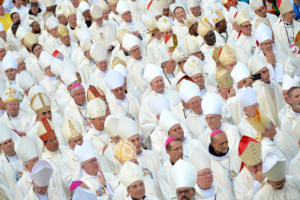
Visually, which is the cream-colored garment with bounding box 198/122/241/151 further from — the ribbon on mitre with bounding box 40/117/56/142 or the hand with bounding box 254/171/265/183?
the ribbon on mitre with bounding box 40/117/56/142

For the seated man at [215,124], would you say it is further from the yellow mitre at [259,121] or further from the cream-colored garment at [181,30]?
the cream-colored garment at [181,30]

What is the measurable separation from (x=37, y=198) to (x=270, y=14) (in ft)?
21.7

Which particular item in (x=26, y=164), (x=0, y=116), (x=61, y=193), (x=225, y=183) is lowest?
(x=225, y=183)

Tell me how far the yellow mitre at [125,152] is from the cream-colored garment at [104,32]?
5.25m

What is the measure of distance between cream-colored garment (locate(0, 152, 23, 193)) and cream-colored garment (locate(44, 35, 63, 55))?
4.48 meters

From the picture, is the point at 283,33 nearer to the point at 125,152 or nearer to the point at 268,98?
the point at 268,98

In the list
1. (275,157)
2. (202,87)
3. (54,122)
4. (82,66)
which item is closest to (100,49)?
(82,66)

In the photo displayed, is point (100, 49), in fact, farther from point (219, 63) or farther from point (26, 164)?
point (26, 164)

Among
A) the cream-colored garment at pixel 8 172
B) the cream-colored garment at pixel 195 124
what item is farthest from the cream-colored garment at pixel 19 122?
the cream-colored garment at pixel 195 124

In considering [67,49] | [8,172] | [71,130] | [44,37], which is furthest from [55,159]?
[44,37]

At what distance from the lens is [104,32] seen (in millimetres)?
11516

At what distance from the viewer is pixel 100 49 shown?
9.62 metres

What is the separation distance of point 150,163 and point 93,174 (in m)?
0.79

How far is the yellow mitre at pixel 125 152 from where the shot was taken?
6410 millimetres
